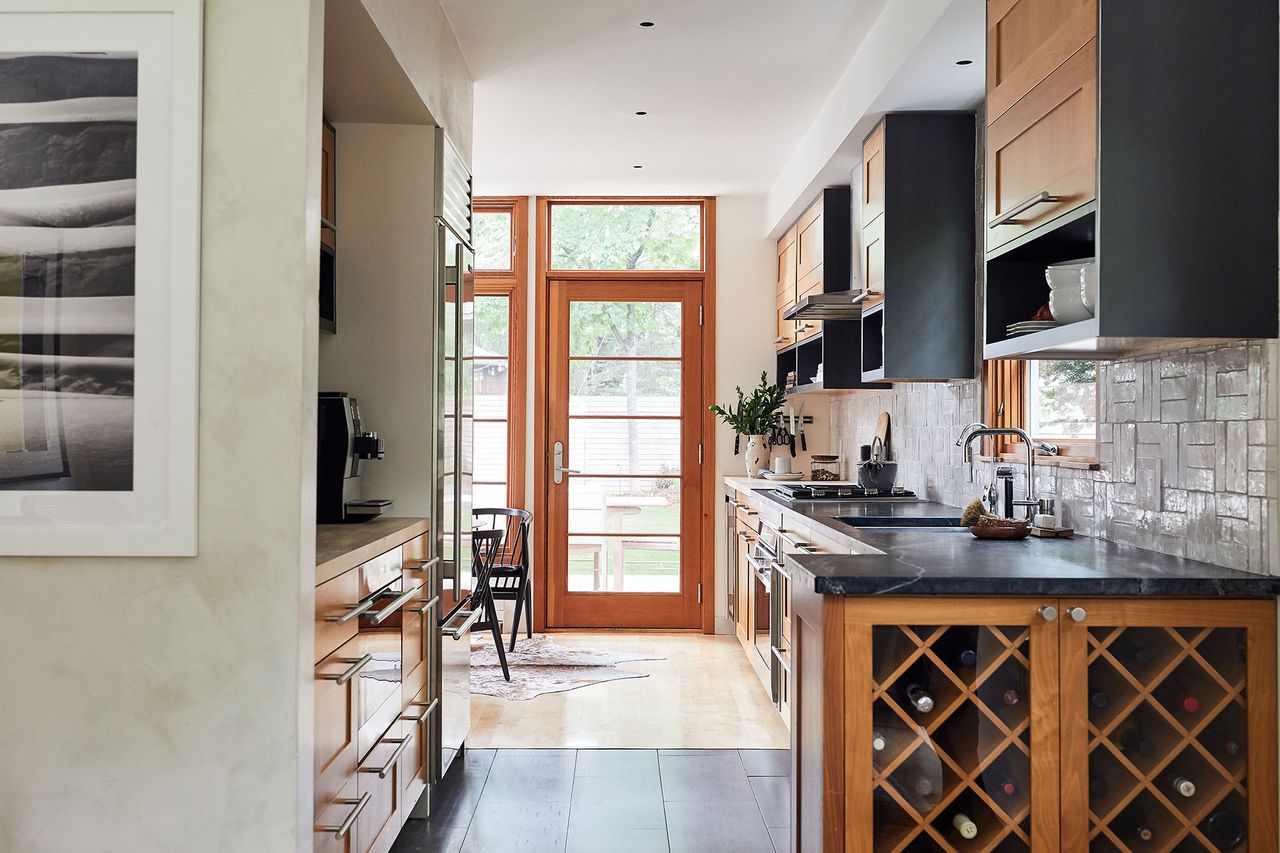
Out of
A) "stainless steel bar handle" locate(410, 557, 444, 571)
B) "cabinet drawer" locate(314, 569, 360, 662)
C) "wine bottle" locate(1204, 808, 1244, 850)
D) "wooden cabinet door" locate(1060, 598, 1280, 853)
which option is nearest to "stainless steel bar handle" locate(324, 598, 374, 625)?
"cabinet drawer" locate(314, 569, 360, 662)

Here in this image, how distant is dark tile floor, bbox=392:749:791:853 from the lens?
2.84 meters

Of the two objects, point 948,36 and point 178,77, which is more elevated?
point 948,36

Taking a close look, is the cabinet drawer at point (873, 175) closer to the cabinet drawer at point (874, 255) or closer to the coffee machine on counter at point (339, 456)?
the cabinet drawer at point (874, 255)

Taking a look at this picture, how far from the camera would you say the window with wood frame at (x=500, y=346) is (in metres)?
5.90

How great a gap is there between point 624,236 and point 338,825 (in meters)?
4.46

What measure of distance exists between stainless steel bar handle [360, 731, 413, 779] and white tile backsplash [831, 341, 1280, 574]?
2.00 metres

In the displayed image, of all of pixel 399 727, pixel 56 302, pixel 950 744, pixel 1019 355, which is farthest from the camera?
pixel 399 727

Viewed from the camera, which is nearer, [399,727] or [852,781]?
[852,781]

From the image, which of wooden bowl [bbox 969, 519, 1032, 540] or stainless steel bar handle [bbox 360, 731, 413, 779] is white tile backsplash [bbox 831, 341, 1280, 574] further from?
stainless steel bar handle [bbox 360, 731, 413, 779]

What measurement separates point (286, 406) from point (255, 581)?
1.11 feet

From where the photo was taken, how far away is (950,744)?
6.12ft

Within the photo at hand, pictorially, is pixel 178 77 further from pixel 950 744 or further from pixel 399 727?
pixel 950 744

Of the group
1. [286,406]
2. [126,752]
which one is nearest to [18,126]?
[286,406]

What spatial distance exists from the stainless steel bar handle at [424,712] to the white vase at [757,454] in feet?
9.27
